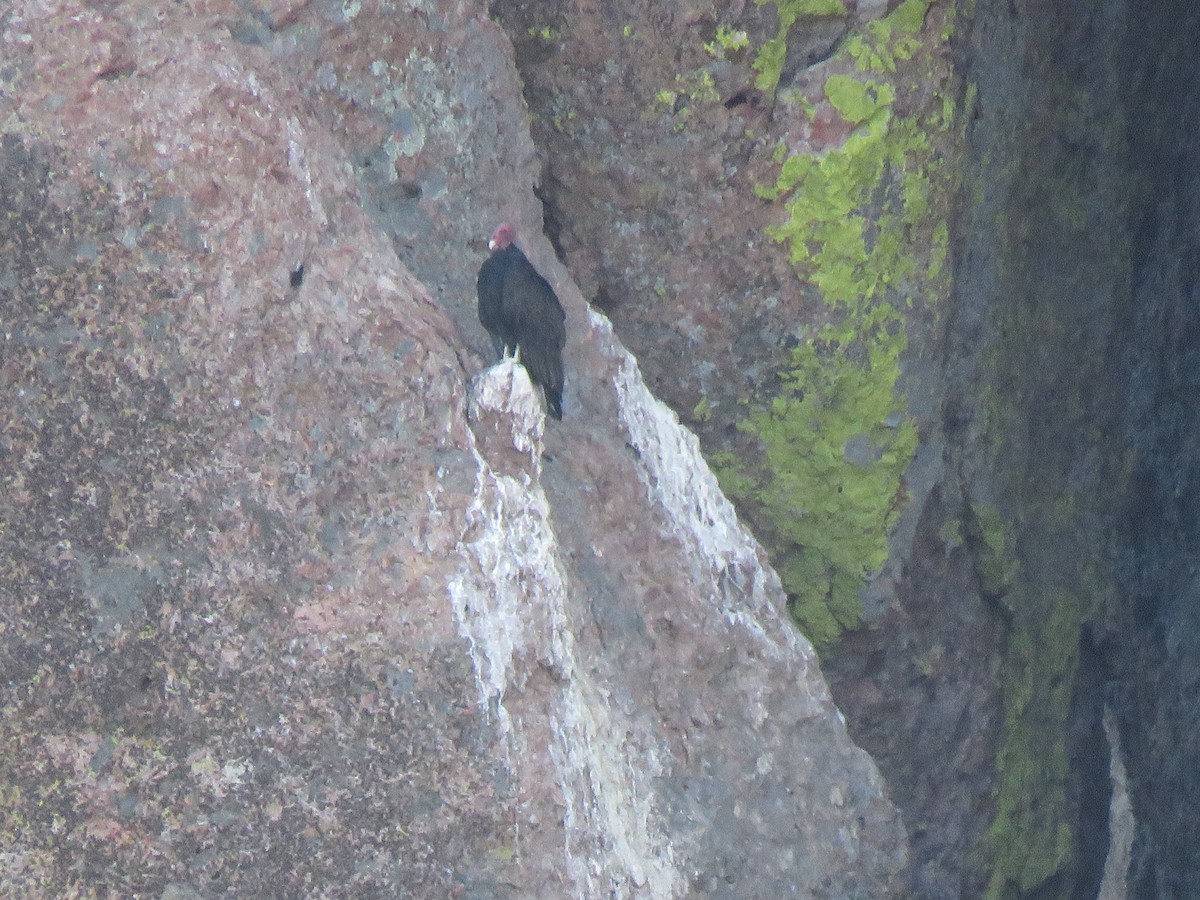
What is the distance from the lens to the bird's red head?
65.1 inches

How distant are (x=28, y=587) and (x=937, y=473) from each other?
1.49 m

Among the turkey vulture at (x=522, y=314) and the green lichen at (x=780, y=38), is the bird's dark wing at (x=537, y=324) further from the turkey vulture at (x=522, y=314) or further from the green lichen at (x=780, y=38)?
the green lichen at (x=780, y=38)

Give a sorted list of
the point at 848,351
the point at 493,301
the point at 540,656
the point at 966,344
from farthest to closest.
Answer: the point at 966,344 < the point at 848,351 < the point at 493,301 < the point at 540,656

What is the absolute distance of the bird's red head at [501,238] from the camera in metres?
1.65

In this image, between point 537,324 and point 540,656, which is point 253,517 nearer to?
point 540,656

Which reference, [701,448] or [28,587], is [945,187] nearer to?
[701,448]


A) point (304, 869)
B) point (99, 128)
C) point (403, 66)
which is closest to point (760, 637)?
point (304, 869)

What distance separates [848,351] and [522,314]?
2.10 feet

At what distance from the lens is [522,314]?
1617 mm

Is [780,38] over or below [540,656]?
over

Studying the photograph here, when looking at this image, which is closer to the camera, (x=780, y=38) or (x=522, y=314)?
(x=522, y=314)

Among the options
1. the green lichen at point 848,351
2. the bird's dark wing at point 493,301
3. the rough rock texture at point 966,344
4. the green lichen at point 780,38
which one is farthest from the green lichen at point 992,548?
the bird's dark wing at point 493,301

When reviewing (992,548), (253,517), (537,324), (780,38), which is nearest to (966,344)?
(992,548)

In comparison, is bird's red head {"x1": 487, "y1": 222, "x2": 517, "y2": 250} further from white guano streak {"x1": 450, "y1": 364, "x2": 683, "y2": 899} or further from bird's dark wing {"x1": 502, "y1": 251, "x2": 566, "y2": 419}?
white guano streak {"x1": 450, "y1": 364, "x2": 683, "y2": 899}
